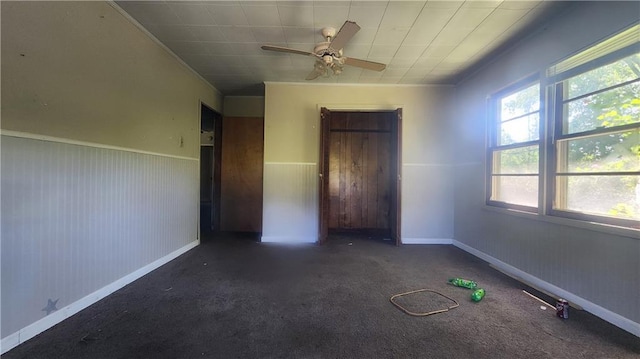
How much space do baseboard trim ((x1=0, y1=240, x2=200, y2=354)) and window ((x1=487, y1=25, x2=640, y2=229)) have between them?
4.02 m

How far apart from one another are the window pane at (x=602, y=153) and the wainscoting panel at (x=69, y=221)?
4.06 metres

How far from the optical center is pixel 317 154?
13.9 ft

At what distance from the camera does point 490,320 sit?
75.6 inches

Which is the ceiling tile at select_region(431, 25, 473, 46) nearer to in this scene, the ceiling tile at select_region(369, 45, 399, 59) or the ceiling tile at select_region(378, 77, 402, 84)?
the ceiling tile at select_region(369, 45, 399, 59)

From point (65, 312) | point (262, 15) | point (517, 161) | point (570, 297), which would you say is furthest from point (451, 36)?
point (65, 312)

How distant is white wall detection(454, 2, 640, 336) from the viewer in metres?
1.84

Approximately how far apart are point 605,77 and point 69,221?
4237mm

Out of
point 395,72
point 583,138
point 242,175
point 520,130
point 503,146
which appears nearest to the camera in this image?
point 583,138

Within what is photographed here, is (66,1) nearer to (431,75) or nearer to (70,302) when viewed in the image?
(70,302)

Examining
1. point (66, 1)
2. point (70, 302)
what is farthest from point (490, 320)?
point (66, 1)

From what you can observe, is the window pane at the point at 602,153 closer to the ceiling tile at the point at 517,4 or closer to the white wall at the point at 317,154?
the ceiling tile at the point at 517,4

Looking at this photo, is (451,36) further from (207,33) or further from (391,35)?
(207,33)

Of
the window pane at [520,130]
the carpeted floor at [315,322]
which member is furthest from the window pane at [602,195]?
the carpeted floor at [315,322]

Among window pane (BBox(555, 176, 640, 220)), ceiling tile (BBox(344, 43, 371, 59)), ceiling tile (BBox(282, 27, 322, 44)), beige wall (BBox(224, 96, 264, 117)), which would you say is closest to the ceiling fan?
ceiling tile (BBox(282, 27, 322, 44))
